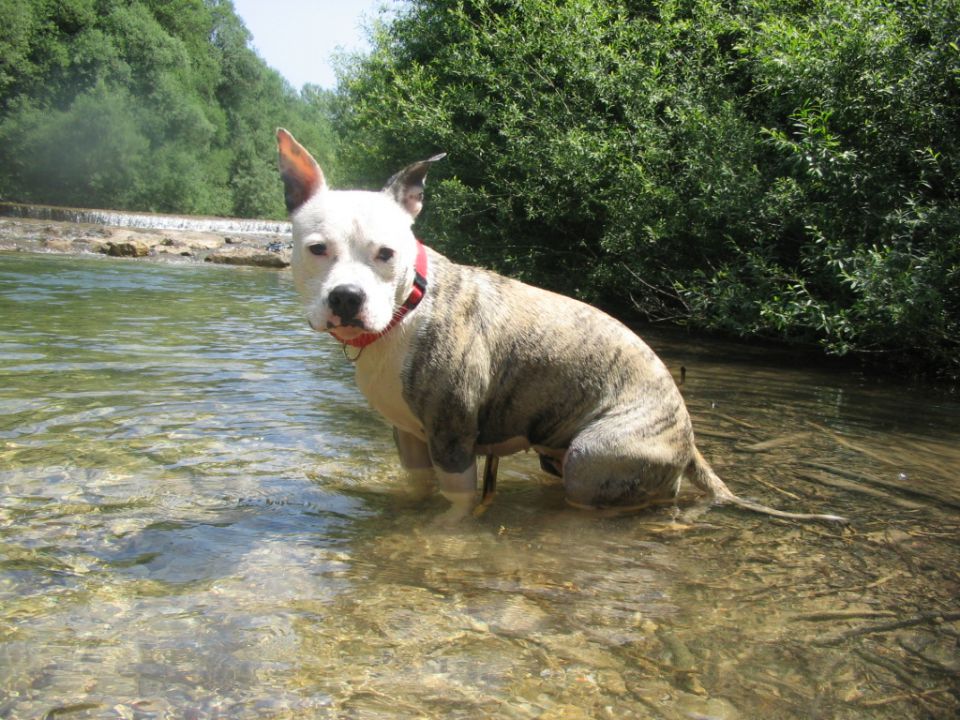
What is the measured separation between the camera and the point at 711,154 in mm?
11133

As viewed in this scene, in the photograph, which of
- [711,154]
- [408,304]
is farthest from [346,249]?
[711,154]

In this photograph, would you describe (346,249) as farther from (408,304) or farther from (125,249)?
(125,249)

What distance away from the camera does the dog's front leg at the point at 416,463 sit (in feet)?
16.0

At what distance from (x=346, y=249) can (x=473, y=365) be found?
3.11 ft

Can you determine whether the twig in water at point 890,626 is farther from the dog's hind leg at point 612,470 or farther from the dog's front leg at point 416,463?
the dog's front leg at point 416,463

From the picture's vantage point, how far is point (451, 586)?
3660 mm

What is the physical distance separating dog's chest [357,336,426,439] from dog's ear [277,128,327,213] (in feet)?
2.71

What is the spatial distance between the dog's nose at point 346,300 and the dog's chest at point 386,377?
50 centimetres

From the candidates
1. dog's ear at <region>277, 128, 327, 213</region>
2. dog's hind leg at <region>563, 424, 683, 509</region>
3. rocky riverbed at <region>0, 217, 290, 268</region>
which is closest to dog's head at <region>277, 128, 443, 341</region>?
dog's ear at <region>277, 128, 327, 213</region>

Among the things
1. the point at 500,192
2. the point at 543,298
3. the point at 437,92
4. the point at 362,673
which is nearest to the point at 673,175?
the point at 500,192

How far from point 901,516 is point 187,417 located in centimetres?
493

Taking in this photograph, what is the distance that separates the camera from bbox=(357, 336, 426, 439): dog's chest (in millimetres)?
4246

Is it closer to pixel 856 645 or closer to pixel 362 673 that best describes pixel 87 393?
pixel 362 673

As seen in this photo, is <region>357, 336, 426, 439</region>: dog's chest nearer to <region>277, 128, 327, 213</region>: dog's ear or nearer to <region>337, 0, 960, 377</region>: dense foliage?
<region>277, 128, 327, 213</region>: dog's ear
